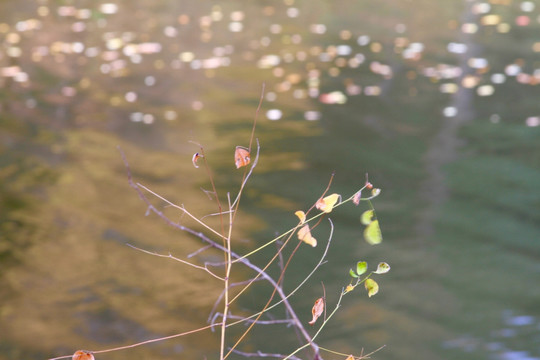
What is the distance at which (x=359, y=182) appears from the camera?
2857mm

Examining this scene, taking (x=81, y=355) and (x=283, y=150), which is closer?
(x=81, y=355)

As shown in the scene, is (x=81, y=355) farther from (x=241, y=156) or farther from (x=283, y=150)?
(x=283, y=150)

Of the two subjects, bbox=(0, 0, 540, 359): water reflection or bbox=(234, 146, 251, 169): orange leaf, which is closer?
bbox=(234, 146, 251, 169): orange leaf

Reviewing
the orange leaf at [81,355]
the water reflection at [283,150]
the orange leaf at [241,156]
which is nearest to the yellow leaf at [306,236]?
the orange leaf at [241,156]

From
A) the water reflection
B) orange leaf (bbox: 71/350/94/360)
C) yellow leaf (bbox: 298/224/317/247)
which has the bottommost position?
the water reflection

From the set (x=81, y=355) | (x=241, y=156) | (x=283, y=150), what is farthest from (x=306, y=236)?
(x=283, y=150)

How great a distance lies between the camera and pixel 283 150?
10.5 ft

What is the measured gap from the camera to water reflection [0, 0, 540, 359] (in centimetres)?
212

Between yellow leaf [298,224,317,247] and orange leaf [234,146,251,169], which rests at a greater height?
orange leaf [234,146,251,169]

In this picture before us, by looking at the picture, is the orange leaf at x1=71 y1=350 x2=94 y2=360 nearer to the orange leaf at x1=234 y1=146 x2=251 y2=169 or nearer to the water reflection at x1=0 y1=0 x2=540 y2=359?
the orange leaf at x1=234 y1=146 x2=251 y2=169

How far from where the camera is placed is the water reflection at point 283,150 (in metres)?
2.12

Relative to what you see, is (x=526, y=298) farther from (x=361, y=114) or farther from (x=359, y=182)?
(x=361, y=114)

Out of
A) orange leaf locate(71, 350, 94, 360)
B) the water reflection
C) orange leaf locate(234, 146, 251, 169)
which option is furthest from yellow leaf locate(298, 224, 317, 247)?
the water reflection

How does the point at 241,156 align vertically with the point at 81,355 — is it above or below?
above
